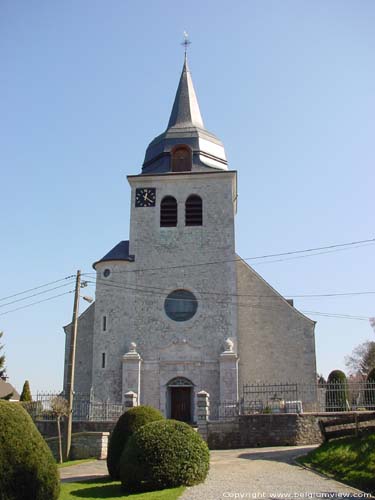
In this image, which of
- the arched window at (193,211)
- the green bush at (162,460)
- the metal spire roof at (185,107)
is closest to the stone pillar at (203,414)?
the green bush at (162,460)

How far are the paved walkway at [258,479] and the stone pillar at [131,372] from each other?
7.58 m

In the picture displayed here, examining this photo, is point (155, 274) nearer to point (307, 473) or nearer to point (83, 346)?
point (83, 346)

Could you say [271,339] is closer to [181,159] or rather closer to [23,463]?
[181,159]

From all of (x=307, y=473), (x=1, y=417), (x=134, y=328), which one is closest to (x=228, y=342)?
(x=134, y=328)

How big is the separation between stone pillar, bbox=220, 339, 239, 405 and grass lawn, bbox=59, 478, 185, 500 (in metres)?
11.1

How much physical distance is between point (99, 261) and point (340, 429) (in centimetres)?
1534

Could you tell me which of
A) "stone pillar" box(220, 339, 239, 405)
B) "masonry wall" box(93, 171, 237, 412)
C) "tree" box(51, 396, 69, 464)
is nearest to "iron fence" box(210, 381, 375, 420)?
Answer: "stone pillar" box(220, 339, 239, 405)

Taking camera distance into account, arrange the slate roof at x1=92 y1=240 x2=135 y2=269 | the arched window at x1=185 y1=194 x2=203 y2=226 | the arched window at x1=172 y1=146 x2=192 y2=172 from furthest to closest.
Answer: the arched window at x1=172 y1=146 x2=192 y2=172, the arched window at x1=185 y1=194 x2=203 y2=226, the slate roof at x1=92 y1=240 x2=135 y2=269

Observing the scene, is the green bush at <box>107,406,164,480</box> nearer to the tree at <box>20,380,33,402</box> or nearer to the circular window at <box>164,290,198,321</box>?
the circular window at <box>164,290,198,321</box>

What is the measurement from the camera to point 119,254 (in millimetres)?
27031

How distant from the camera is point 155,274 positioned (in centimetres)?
2647

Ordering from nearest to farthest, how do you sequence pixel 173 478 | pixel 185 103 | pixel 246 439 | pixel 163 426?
pixel 173 478, pixel 163 426, pixel 246 439, pixel 185 103

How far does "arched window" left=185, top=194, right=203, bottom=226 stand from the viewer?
27328 millimetres

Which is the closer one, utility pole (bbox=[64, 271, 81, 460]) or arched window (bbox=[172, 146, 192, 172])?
utility pole (bbox=[64, 271, 81, 460])
